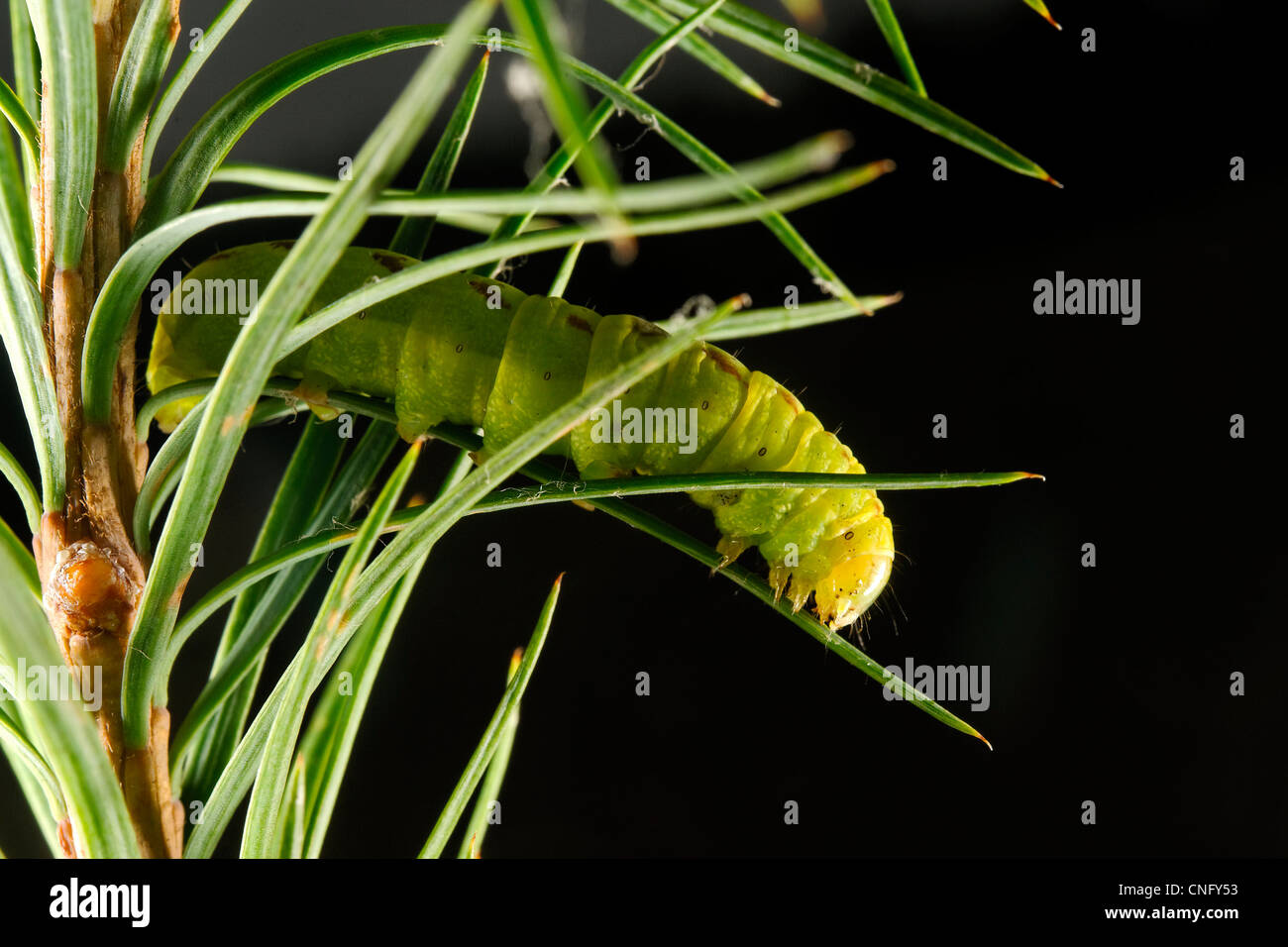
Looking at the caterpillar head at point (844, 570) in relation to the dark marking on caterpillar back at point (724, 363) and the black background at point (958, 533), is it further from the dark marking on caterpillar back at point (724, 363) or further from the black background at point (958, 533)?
the black background at point (958, 533)

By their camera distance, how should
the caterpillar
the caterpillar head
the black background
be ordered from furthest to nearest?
the black background, the caterpillar head, the caterpillar

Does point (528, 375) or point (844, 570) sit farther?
point (844, 570)

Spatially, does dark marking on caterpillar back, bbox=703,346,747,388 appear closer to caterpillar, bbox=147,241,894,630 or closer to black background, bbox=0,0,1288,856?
caterpillar, bbox=147,241,894,630

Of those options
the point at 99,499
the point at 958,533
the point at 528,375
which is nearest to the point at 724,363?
the point at 528,375

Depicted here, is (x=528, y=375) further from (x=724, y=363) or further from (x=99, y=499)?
(x=99, y=499)

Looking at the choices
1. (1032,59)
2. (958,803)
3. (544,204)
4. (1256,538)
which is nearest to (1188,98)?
(1032,59)

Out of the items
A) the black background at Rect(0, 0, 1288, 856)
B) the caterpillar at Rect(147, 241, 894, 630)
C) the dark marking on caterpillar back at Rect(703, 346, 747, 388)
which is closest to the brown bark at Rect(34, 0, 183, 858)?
the caterpillar at Rect(147, 241, 894, 630)
